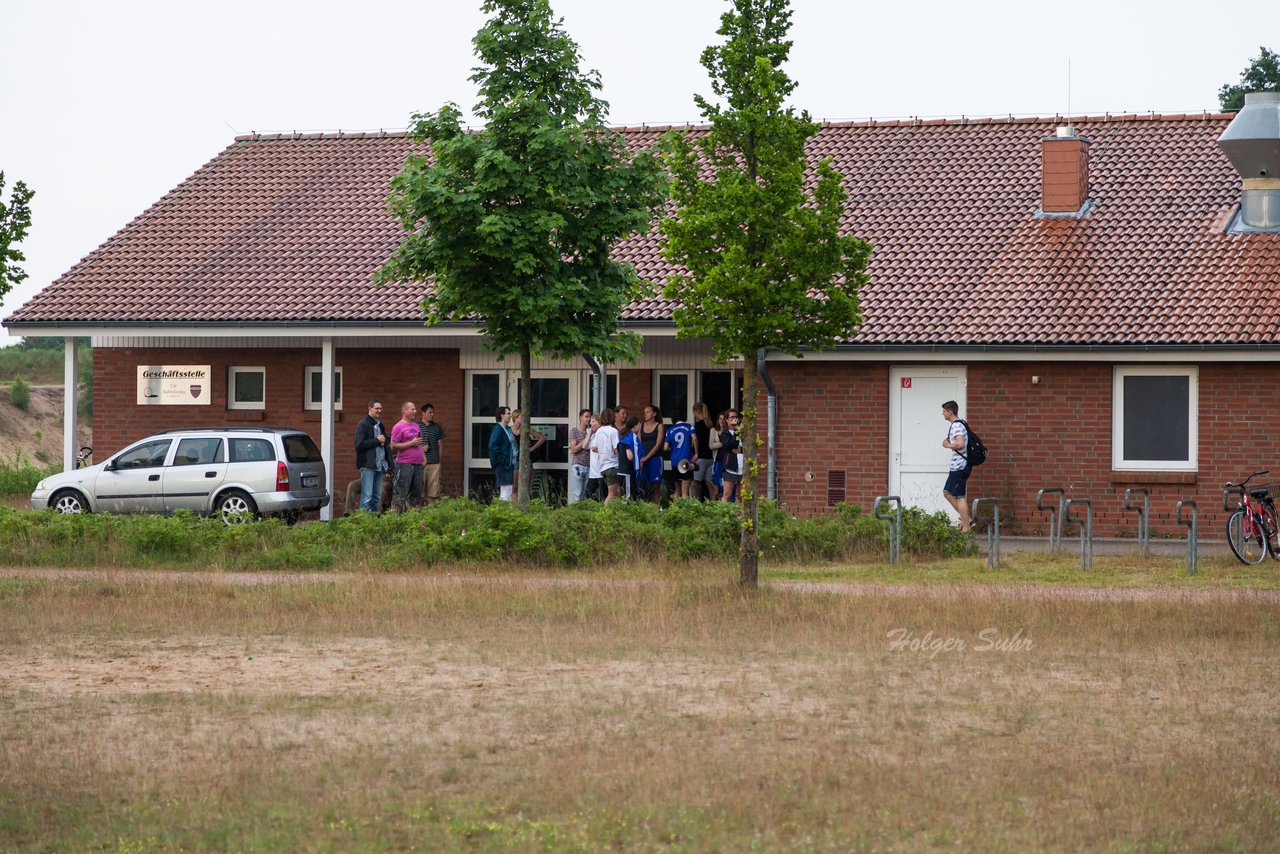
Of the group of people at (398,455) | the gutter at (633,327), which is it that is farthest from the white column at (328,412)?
the group of people at (398,455)

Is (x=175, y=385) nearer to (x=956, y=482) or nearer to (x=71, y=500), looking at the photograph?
(x=71, y=500)

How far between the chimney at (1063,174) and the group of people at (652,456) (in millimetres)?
5885

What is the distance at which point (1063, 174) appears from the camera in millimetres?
24375

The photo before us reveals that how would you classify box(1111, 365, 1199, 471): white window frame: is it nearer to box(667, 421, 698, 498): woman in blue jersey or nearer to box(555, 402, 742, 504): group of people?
box(555, 402, 742, 504): group of people

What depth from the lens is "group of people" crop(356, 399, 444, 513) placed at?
22469 mm

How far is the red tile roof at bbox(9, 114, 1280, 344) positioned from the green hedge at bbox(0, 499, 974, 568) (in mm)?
4641

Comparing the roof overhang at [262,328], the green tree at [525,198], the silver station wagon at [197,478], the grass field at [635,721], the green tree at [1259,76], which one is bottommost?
the grass field at [635,721]

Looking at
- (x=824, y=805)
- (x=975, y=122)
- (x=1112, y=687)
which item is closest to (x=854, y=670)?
(x=1112, y=687)

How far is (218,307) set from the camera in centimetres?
2436

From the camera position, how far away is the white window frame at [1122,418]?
70.7ft

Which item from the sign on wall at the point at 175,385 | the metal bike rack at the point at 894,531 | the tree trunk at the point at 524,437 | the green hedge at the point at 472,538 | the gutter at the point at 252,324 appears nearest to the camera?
the green hedge at the point at 472,538

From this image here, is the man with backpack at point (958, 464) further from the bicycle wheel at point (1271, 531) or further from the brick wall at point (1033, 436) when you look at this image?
the bicycle wheel at point (1271, 531)

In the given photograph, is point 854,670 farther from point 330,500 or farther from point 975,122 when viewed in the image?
point 975,122

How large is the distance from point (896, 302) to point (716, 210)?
29.8 feet
